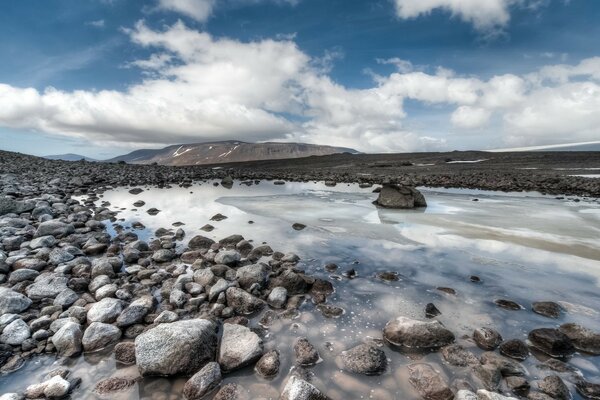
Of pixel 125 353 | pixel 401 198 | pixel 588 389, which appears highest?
pixel 401 198

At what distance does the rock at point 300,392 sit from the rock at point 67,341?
2.94 metres

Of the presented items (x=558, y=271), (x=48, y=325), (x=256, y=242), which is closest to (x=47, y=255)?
(x=48, y=325)

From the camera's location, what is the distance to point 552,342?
4324 millimetres

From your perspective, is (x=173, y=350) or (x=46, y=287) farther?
(x=46, y=287)

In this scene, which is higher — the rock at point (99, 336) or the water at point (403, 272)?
the rock at point (99, 336)

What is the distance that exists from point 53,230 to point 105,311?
6028 mm

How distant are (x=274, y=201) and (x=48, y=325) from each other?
549 inches

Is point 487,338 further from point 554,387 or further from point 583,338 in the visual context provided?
point 583,338

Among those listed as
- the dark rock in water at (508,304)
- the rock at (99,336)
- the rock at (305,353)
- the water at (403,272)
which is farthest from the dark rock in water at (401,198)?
the rock at (99,336)

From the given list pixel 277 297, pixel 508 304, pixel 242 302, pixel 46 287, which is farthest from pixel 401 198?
pixel 46 287

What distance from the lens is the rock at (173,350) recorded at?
3889 mm

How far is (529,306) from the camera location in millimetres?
5609

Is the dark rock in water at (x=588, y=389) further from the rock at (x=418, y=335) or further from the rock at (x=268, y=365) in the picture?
the rock at (x=268, y=365)

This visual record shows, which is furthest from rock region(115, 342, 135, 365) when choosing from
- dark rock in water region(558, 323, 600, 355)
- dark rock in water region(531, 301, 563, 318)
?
dark rock in water region(531, 301, 563, 318)
